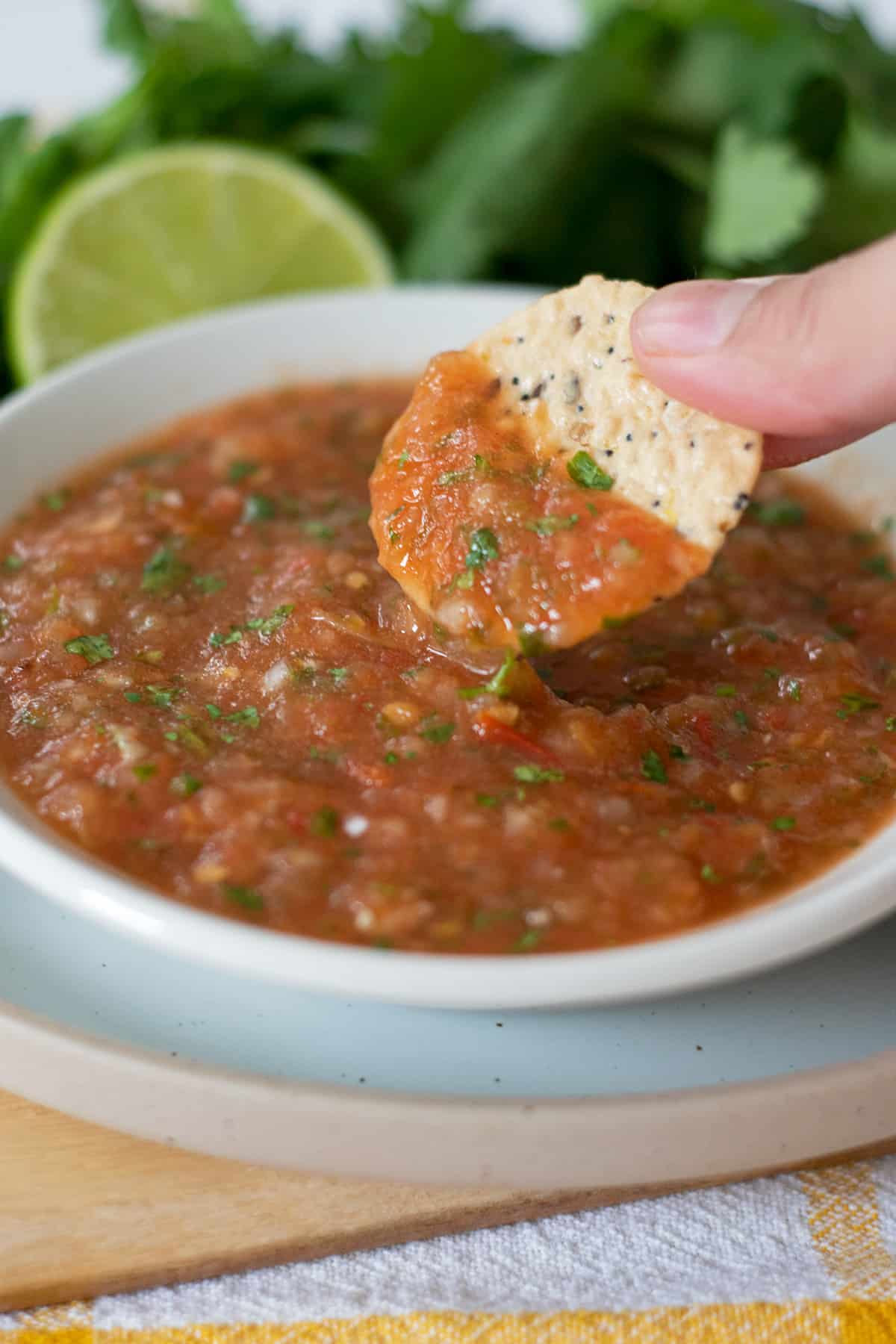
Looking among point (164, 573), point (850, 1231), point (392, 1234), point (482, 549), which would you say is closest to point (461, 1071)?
point (392, 1234)

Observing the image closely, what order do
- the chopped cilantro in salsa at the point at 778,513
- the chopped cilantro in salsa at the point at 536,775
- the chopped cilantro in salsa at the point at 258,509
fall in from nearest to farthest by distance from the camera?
the chopped cilantro in salsa at the point at 536,775 < the chopped cilantro in salsa at the point at 258,509 < the chopped cilantro in salsa at the point at 778,513

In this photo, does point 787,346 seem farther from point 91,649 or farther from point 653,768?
point 91,649

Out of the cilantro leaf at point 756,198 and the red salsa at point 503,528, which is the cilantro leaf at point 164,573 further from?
the cilantro leaf at point 756,198

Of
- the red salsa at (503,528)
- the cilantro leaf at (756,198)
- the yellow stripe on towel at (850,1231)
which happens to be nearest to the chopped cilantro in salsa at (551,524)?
the red salsa at (503,528)

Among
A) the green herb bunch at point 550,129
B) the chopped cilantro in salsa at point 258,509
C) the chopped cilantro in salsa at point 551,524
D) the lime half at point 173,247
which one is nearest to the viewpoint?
the chopped cilantro in salsa at point 551,524

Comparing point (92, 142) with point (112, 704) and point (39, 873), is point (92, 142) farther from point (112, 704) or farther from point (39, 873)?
point (39, 873)

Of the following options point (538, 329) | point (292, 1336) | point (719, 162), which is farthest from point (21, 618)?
point (719, 162)
